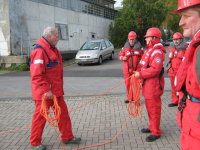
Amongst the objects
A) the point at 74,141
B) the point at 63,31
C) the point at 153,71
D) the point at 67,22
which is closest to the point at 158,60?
the point at 153,71

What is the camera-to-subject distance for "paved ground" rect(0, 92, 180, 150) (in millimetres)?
3975

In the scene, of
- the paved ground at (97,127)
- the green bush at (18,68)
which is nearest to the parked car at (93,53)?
the green bush at (18,68)

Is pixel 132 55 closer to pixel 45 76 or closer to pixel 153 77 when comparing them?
pixel 153 77

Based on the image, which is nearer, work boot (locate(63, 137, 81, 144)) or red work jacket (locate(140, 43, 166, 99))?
red work jacket (locate(140, 43, 166, 99))

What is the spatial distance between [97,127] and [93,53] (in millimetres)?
11558

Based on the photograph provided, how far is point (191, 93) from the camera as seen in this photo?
1849 millimetres

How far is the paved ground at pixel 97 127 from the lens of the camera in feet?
13.0

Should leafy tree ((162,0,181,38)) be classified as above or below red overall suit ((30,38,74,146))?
above

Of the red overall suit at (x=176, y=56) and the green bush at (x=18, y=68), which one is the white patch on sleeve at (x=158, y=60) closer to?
the red overall suit at (x=176, y=56)

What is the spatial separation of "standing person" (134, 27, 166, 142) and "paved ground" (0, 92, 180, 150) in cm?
33

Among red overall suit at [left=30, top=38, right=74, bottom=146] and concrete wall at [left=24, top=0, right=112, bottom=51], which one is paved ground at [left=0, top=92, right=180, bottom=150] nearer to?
red overall suit at [left=30, top=38, right=74, bottom=146]

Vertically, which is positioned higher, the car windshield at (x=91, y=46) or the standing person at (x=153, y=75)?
the car windshield at (x=91, y=46)

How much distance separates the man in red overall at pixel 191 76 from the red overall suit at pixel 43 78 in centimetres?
217

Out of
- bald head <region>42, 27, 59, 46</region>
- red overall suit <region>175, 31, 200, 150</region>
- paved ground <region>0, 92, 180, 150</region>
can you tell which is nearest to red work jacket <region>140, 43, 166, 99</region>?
paved ground <region>0, 92, 180, 150</region>
